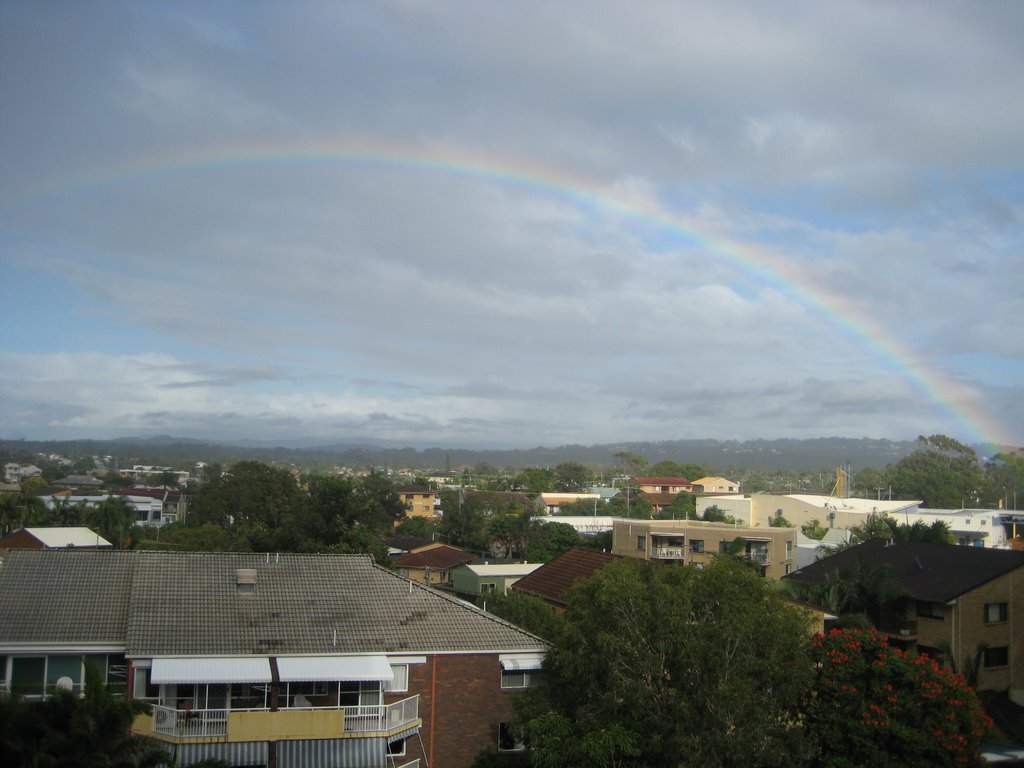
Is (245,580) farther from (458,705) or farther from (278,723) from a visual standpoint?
(458,705)

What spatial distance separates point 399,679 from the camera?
22.3 m

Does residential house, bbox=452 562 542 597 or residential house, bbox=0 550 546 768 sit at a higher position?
residential house, bbox=0 550 546 768

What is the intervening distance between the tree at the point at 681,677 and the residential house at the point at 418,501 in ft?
394

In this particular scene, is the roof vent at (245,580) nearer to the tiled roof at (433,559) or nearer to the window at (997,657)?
the window at (997,657)

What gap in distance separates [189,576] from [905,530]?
56.5m

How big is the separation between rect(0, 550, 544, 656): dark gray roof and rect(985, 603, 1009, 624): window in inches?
813

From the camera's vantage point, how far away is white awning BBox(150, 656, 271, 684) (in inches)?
785

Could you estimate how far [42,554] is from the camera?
79.4 ft

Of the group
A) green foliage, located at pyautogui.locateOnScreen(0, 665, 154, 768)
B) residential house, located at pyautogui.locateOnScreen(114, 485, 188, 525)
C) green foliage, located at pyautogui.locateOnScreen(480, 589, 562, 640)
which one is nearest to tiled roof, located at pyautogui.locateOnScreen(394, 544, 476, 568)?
green foliage, located at pyautogui.locateOnScreen(480, 589, 562, 640)

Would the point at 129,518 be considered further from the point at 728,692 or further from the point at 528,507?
the point at 728,692

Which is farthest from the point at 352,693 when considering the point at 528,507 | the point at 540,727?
the point at 528,507

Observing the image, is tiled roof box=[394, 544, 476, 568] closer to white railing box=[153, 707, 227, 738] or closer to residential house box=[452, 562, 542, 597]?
residential house box=[452, 562, 542, 597]

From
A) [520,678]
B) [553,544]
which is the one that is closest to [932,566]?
[520,678]

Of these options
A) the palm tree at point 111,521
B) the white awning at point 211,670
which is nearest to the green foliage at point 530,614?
the white awning at point 211,670
